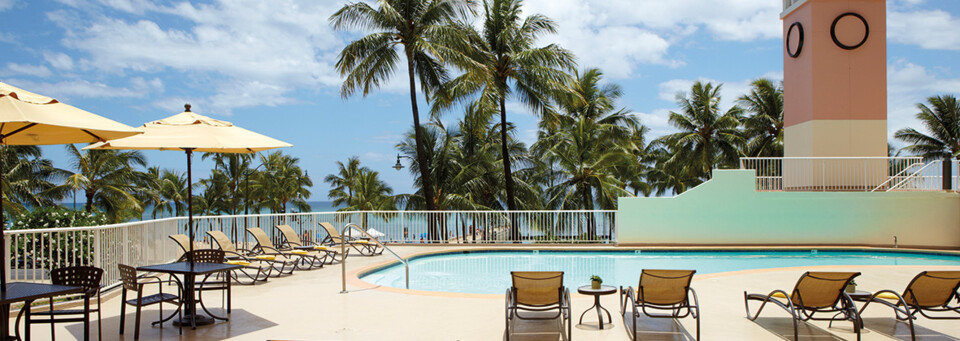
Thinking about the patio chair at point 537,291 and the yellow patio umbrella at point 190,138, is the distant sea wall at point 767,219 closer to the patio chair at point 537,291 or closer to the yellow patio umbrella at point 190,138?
the patio chair at point 537,291

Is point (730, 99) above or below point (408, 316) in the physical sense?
above

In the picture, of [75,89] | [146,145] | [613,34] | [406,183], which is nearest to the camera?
[146,145]

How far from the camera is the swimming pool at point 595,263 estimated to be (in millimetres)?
11242

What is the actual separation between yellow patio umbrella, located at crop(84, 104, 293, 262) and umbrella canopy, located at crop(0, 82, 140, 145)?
0.62m

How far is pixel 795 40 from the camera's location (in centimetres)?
1844

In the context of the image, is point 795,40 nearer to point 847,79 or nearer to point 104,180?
point 847,79

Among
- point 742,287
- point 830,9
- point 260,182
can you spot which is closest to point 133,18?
point 260,182

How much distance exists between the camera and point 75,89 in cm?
8638

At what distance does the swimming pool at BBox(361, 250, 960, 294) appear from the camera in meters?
11.2

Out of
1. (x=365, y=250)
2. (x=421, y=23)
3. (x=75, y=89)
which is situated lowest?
(x=365, y=250)

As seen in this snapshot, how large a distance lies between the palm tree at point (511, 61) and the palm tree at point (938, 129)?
70.4 feet

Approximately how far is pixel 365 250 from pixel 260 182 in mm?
30269

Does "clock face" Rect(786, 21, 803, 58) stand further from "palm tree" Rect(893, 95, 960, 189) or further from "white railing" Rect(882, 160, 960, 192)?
"palm tree" Rect(893, 95, 960, 189)

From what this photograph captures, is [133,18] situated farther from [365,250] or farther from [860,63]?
[860,63]
